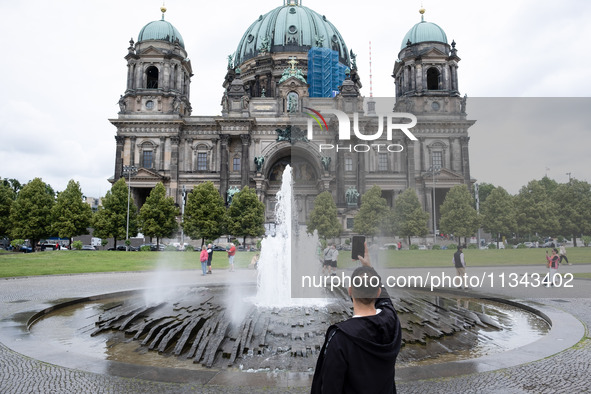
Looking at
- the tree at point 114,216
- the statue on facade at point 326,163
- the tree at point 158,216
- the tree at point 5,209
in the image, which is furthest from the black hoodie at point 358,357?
the tree at point 5,209

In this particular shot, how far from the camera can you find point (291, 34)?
73250 millimetres

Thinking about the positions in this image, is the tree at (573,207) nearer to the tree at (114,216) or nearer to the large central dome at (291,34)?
the large central dome at (291,34)

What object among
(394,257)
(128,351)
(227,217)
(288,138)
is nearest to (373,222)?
(394,257)

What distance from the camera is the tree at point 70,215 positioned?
159ft

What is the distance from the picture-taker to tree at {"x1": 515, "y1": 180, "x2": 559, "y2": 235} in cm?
4903

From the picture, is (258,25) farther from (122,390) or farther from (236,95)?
(122,390)

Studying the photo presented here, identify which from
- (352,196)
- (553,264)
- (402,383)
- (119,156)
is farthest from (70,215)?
(402,383)

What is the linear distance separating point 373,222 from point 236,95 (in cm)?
3094

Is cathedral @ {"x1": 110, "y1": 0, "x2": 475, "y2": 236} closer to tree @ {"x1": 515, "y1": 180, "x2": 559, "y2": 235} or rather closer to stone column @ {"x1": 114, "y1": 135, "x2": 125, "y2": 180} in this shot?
stone column @ {"x1": 114, "y1": 135, "x2": 125, "y2": 180}

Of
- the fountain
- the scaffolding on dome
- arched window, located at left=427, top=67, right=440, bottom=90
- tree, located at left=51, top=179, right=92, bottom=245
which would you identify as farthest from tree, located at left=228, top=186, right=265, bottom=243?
the fountain

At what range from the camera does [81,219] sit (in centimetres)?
4950

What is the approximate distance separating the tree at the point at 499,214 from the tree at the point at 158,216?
118ft

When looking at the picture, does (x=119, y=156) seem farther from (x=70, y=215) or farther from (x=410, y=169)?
(x=410, y=169)

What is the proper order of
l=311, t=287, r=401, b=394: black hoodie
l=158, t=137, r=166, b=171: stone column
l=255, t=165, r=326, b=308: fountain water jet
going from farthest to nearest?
l=158, t=137, r=166, b=171: stone column → l=255, t=165, r=326, b=308: fountain water jet → l=311, t=287, r=401, b=394: black hoodie
